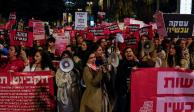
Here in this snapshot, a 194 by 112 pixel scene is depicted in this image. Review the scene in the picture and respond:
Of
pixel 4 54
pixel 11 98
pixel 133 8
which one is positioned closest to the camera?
pixel 11 98

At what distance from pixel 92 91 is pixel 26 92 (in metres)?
1.08

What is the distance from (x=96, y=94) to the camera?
31.8 feet

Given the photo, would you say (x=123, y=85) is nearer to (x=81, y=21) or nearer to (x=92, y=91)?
(x=92, y=91)

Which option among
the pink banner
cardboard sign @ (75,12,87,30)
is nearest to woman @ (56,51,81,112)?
the pink banner

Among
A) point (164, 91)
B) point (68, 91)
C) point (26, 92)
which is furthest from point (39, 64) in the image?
point (164, 91)

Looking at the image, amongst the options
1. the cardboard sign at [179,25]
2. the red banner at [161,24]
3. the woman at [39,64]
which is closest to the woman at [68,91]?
the woman at [39,64]

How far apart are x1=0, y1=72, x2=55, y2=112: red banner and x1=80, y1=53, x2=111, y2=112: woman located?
23.5 inches

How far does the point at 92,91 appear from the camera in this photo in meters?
9.70

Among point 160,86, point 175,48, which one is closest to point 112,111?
point 160,86

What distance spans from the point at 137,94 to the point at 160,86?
1.22 ft

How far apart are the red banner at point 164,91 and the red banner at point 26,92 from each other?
1492 mm

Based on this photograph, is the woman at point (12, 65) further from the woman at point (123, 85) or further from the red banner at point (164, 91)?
the red banner at point (164, 91)

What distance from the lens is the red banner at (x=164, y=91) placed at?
362 inches

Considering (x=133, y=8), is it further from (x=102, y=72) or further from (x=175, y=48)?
(x=102, y=72)
